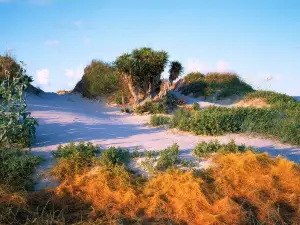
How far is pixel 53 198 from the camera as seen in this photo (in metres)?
5.41

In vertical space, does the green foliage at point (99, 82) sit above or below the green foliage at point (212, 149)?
above

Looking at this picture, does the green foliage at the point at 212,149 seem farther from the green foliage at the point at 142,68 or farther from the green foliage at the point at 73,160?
the green foliage at the point at 142,68

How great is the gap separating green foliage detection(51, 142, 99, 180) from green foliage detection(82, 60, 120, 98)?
895 centimetres

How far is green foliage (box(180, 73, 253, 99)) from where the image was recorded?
62.7 ft

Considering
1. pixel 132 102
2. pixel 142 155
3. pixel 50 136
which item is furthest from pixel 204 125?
pixel 132 102

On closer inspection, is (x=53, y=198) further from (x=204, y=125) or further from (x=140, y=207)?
(x=204, y=125)

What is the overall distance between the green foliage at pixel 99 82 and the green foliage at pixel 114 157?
30.1 ft

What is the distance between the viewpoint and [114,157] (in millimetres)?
6473

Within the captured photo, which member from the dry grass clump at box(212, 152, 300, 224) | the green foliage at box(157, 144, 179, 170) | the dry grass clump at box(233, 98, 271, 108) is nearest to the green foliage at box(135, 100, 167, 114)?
the dry grass clump at box(233, 98, 271, 108)

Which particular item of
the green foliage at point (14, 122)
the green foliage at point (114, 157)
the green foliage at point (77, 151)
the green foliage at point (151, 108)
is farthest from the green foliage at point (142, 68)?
the green foliage at point (114, 157)

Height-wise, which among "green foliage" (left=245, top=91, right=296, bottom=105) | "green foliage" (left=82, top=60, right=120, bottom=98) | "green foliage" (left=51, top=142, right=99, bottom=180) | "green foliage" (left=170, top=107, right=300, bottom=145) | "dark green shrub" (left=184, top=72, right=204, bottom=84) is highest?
"dark green shrub" (left=184, top=72, right=204, bottom=84)

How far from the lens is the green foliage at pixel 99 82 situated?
16.1 m

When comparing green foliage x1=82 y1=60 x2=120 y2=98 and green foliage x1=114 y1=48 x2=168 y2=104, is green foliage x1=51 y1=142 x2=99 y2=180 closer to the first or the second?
green foliage x1=114 y1=48 x2=168 y2=104

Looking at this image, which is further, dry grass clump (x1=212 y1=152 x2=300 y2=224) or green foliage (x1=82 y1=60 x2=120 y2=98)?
green foliage (x1=82 y1=60 x2=120 y2=98)
